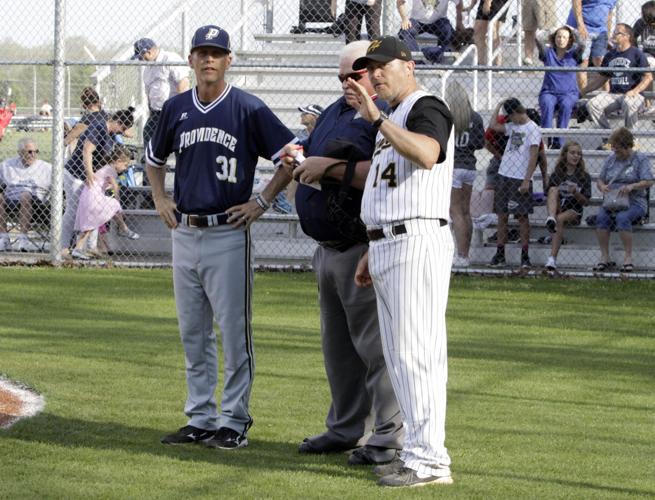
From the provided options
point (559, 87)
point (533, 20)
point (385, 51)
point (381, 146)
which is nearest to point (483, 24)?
point (533, 20)

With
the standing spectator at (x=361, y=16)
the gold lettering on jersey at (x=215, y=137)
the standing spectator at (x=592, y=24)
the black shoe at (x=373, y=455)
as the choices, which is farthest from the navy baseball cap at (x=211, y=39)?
the standing spectator at (x=592, y=24)

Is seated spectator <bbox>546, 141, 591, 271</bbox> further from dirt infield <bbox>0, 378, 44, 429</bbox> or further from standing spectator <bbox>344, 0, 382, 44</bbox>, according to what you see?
dirt infield <bbox>0, 378, 44, 429</bbox>

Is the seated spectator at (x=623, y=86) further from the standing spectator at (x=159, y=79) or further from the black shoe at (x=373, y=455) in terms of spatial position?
the black shoe at (x=373, y=455)

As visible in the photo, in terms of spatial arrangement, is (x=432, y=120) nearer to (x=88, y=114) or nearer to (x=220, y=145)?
(x=220, y=145)

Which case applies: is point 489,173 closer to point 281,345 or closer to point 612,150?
point 612,150

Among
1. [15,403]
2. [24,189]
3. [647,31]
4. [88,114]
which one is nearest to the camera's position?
[15,403]

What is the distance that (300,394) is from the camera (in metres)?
8.13

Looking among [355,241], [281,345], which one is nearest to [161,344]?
[281,345]

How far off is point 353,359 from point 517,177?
8.55 meters

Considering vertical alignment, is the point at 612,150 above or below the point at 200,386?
above

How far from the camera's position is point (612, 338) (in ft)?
35.6

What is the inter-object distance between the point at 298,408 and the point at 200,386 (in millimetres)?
1172

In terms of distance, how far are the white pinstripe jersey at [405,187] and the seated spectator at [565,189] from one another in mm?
9057

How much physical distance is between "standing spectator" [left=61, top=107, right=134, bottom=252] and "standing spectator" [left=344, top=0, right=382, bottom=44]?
3906mm
